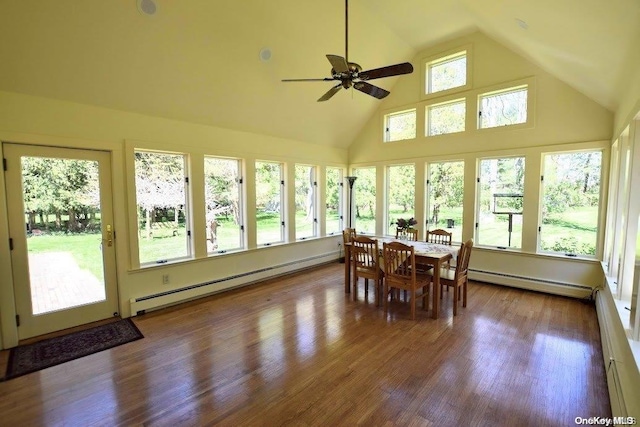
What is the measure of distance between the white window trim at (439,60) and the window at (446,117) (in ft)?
0.66

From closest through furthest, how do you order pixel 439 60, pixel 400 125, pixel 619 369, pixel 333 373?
pixel 619 369 → pixel 333 373 → pixel 439 60 → pixel 400 125

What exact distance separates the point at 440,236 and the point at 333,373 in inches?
134

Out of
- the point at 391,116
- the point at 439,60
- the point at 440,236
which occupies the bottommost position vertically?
the point at 440,236

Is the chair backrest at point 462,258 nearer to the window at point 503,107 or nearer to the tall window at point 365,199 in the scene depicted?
the window at point 503,107

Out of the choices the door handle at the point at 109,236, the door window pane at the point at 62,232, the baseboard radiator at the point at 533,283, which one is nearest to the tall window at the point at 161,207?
the door handle at the point at 109,236

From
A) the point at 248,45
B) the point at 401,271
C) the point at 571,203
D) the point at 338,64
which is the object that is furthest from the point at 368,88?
the point at 571,203

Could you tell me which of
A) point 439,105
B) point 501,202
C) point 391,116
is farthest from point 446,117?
point 501,202

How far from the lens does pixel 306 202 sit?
6324 mm

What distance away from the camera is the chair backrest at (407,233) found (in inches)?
202

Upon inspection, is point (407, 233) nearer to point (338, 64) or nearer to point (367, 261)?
point (367, 261)

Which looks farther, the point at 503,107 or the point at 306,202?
the point at 306,202

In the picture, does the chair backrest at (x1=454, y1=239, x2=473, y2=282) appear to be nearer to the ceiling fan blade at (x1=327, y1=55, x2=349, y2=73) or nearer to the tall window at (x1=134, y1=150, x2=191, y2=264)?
the ceiling fan blade at (x1=327, y1=55, x2=349, y2=73)

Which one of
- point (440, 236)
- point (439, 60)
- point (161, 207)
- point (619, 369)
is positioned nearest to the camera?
point (619, 369)

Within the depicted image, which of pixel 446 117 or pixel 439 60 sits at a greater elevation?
pixel 439 60
